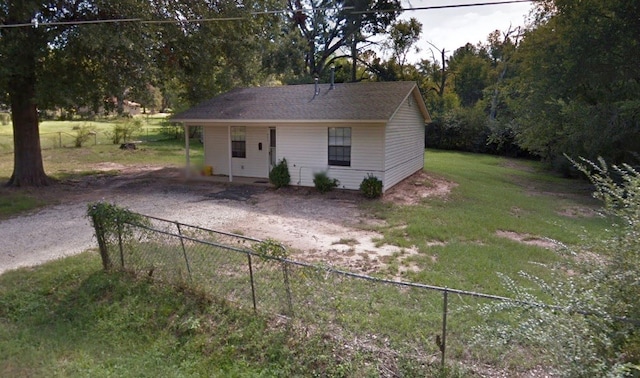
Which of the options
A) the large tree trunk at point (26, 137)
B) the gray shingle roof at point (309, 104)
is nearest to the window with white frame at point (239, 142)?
the gray shingle roof at point (309, 104)

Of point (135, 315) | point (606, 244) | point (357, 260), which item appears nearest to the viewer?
point (606, 244)

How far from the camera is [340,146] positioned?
40.7 ft

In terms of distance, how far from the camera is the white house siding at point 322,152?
11.9 m

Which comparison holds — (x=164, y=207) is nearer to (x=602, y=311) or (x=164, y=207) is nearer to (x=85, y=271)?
(x=85, y=271)

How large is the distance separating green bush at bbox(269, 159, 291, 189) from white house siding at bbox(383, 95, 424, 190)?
3.25 meters

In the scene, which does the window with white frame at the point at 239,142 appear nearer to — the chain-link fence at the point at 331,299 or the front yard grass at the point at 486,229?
the front yard grass at the point at 486,229

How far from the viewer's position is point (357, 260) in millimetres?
6590

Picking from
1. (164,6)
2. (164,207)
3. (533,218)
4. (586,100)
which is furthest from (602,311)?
(586,100)

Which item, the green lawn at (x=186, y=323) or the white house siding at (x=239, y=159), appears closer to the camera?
the green lawn at (x=186, y=323)

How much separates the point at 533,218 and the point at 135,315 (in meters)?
9.69

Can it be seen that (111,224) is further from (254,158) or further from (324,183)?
(254,158)

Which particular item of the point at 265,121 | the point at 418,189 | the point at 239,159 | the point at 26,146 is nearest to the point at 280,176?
the point at 265,121

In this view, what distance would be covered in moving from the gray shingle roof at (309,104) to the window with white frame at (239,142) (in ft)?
2.56

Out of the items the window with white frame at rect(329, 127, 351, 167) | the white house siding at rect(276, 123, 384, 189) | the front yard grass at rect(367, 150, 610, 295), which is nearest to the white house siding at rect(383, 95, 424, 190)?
the white house siding at rect(276, 123, 384, 189)
